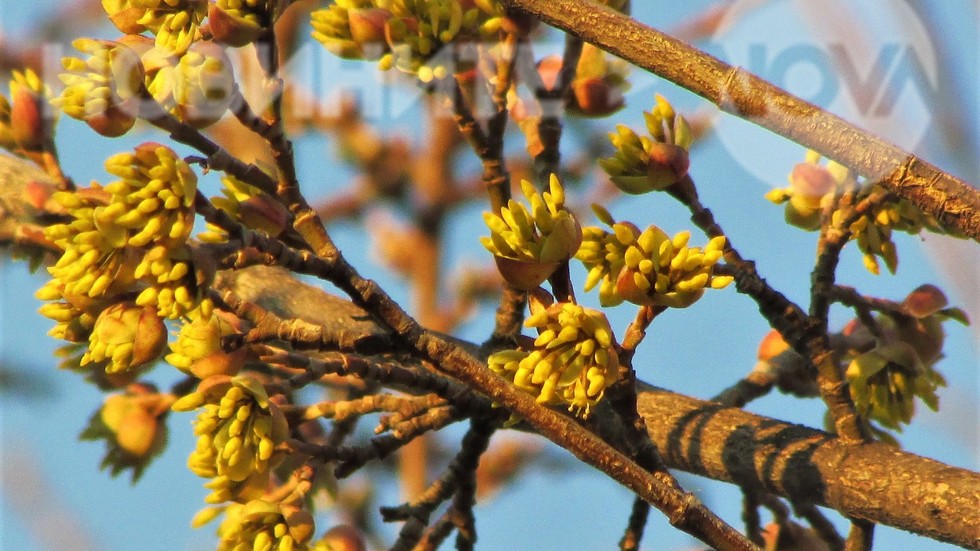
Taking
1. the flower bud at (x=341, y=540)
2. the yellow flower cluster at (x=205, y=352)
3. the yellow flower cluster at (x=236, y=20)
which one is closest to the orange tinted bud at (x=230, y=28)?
the yellow flower cluster at (x=236, y=20)

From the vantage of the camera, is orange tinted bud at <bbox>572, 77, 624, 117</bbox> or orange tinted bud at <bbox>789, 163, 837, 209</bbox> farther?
A: orange tinted bud at <bbox>572, 77, 624, 117</bbox>

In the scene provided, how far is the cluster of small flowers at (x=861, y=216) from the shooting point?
1623 millimetres

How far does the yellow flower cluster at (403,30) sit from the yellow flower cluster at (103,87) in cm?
37

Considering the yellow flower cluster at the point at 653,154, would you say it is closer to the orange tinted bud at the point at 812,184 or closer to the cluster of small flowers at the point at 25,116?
the orange tinted bud at the point at 812,184

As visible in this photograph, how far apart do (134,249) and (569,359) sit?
0.49 m

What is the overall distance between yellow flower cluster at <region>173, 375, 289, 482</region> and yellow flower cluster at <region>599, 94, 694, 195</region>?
0.52 m

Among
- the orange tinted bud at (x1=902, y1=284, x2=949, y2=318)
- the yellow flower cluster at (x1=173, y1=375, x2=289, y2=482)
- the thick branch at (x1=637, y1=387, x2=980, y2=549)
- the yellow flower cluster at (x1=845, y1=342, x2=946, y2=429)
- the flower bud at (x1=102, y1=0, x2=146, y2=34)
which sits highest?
the orange tinted bud at (x1=902, y1=284, x2=949, y2=318)

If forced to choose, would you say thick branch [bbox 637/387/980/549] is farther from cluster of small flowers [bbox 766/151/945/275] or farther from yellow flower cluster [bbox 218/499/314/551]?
yellow flower cluster [bbox 218/499/314/551]

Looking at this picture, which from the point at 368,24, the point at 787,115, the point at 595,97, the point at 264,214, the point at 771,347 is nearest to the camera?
the point at 787,115

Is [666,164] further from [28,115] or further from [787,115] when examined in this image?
[28,115]

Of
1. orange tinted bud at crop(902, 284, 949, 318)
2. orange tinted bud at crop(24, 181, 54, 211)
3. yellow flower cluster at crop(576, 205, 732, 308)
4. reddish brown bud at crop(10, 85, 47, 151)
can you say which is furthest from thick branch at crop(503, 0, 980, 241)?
orange tinted bud at crop(24, 181, 54, 211)

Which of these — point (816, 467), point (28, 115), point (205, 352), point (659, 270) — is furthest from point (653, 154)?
point (28, 115)

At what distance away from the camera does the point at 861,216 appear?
5.32ft

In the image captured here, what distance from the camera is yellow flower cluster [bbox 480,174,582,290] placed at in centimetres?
125
